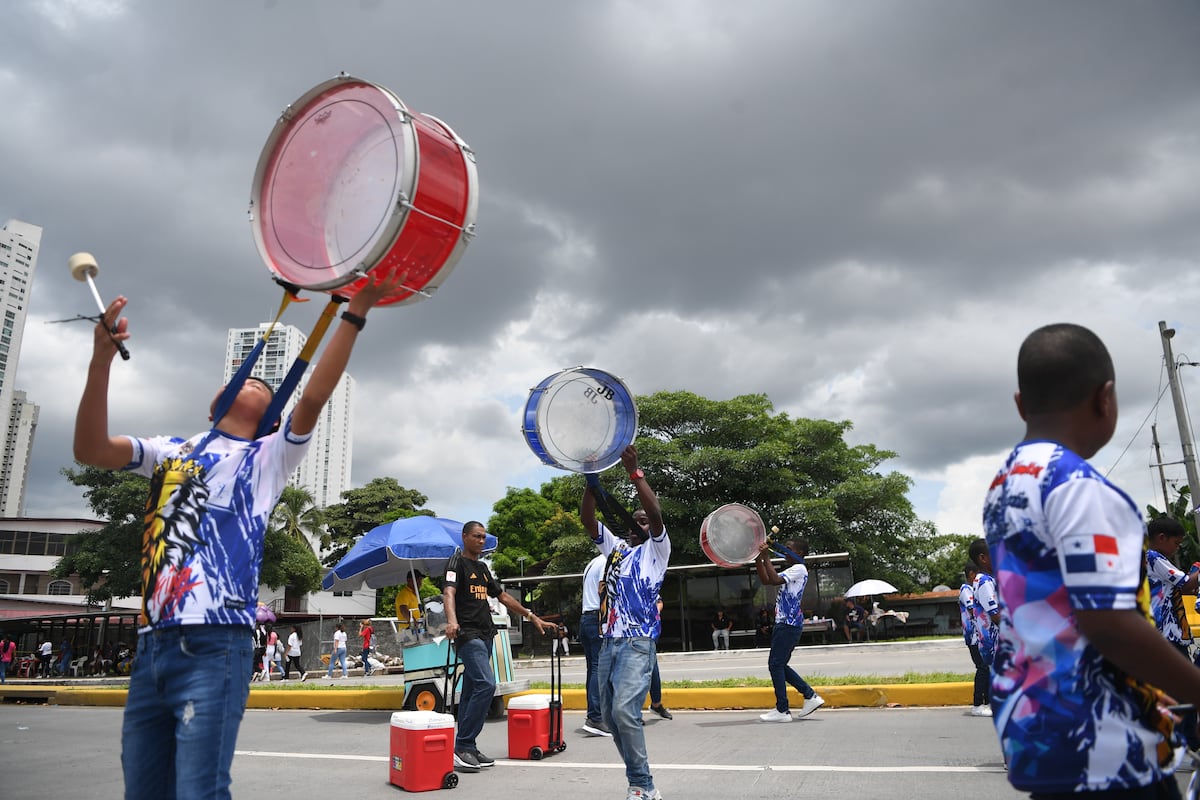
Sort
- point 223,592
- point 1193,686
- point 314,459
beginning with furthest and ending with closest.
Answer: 1. point 314,459
2. point 223,592
3. point 1193,686

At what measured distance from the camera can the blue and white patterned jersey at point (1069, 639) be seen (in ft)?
5.78

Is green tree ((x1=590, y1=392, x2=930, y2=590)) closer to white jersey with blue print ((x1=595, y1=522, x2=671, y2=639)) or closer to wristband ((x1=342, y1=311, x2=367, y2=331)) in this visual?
white jersey with blue print ((x1=595, y1=522, x2=671, y2=639))

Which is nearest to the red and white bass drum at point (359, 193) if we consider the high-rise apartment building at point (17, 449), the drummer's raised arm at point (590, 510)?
the drummer's raised arm at point (590, 510)

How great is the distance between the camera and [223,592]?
2.52m

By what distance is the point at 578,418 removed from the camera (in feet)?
17.9

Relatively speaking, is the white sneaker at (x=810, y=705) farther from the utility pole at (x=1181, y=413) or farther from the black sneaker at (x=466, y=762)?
the utility pole at (x=1181, y=413)

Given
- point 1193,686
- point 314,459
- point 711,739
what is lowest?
point 711,739

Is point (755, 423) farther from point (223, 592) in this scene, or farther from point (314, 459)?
point (314, 459)

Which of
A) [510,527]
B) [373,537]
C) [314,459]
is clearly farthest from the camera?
[314,459]

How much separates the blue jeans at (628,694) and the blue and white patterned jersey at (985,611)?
10.5 ft

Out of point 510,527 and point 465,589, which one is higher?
point 510,527

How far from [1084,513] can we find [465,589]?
6167mm

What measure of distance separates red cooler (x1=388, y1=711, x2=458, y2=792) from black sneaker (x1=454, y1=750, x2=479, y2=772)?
61 centimetres

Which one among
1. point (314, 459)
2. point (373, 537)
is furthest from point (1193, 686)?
point (314, 459)
